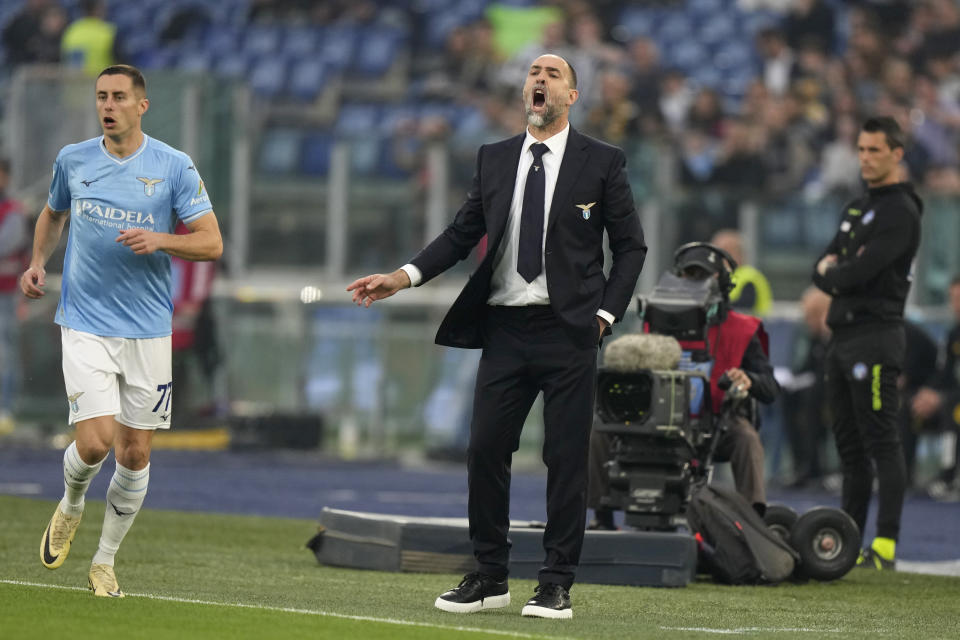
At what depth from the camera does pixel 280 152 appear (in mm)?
18078

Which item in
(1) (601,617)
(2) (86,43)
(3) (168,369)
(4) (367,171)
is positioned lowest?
(1) (601,617)

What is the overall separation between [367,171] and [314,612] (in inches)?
443

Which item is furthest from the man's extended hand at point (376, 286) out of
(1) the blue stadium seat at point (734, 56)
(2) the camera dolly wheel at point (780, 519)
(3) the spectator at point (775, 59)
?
(1) the blue stadium seat at point (734, 56)

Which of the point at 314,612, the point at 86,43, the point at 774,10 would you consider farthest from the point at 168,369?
the point at 774,10

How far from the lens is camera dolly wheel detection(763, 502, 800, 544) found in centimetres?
952

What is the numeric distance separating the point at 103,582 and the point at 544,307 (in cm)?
206

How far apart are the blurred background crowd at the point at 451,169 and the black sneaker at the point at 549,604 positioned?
902 cm

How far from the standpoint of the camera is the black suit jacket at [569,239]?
7133 millimetres

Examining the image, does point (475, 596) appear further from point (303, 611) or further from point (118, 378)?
point (118, 378)

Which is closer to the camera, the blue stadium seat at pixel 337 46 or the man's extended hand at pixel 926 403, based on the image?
the man's extended hand at pixel 926 403

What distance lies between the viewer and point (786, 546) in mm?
9141

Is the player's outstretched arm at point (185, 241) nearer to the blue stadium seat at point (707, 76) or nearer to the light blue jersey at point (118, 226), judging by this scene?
the light blue jersey at point (118, 226)

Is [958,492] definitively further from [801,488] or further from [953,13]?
[953,13]

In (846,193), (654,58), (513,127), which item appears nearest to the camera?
(846,193)
